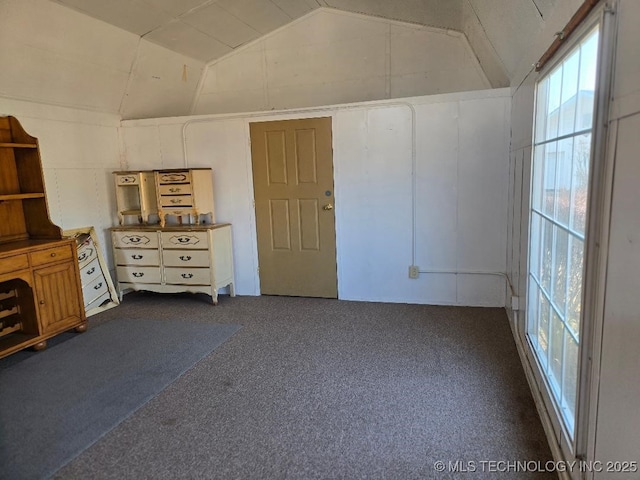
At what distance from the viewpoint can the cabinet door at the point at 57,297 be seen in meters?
3.25

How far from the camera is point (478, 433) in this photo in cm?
212

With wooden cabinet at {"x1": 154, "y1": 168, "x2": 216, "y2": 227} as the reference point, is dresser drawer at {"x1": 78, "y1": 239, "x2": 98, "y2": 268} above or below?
below

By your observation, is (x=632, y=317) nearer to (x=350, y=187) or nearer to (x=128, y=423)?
(x=128, y=423)

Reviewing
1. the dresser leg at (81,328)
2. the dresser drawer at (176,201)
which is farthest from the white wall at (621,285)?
the dresser drawer at (176,201)

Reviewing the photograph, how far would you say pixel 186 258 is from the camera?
4324mm

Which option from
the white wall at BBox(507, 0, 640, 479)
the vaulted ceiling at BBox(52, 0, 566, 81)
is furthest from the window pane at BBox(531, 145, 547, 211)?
the white wall at BBox(507, 0, 640, 479)

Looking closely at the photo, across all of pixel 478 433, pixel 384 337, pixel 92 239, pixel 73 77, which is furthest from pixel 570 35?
pixel 92 239

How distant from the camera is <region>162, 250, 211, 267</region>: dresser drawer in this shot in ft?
14.0

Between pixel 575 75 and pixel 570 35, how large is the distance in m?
0.17

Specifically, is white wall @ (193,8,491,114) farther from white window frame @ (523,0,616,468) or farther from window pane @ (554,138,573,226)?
white window frame @ (523,0,616,468)

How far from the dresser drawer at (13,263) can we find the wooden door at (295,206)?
2.10 meters

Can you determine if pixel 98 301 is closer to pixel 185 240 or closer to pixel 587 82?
pixel 185 240

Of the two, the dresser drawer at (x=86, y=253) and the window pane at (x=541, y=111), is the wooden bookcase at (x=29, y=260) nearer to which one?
the dresser drawer at (x=86, y=253)

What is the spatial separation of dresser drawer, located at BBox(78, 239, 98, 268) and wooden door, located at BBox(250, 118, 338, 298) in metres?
1.64
